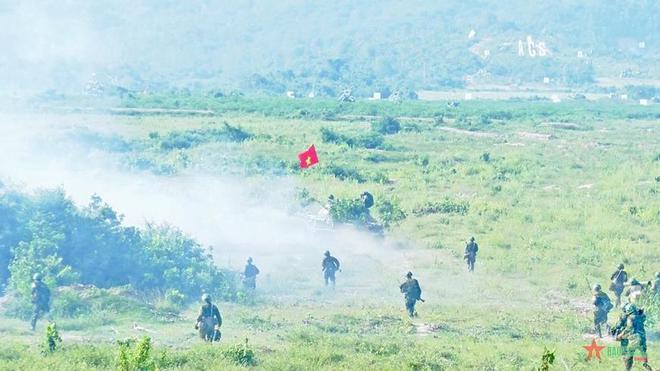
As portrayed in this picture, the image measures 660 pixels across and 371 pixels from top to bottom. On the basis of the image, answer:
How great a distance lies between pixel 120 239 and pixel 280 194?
46.9 ft

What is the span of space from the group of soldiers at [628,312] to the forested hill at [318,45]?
9933cm

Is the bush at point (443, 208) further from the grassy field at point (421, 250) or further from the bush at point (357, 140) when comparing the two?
the bush at point (357, 140)

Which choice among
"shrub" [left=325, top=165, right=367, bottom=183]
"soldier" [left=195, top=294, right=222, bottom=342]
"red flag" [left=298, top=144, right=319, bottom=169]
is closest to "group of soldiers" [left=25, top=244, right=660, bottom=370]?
"soldier" [left=195, top=294, right=222, bottom=342]

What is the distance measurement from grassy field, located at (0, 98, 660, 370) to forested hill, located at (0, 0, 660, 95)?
65414 millimetres

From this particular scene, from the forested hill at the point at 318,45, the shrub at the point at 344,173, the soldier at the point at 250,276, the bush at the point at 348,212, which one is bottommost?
the soldier at the point at 250,276

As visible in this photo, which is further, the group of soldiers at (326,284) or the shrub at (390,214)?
the shrub at (390,214)

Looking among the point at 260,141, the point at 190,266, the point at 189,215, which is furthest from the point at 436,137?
the point at 190,266

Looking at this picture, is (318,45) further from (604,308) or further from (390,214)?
(604,308)

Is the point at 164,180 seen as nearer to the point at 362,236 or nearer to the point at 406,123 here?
the point at 362,236

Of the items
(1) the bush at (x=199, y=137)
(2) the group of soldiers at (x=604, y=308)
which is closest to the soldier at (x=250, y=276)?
(2) the group of soldiers at (x=604, y=308)

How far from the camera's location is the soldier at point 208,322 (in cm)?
2209

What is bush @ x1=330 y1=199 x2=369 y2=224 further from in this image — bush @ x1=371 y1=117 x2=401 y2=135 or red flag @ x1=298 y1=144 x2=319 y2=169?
bush @ x1=371 y1=117 x2=401 y2=135

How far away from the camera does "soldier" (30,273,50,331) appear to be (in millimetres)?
23531

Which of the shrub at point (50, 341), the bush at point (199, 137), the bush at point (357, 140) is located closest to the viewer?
the shrub at point (50, 341)
